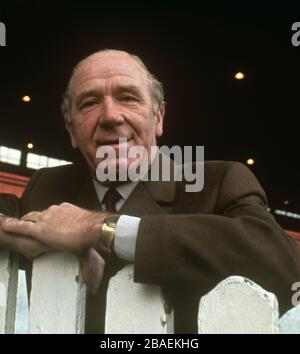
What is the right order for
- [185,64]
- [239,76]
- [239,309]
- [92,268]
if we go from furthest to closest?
[239,76]
[185,64]
[92,268]
[239,309]

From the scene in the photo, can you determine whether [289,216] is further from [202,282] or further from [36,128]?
[202,282]

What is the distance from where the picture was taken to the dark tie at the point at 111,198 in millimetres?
1306

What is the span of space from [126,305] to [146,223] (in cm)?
14

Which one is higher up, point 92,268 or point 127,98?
point 127,98

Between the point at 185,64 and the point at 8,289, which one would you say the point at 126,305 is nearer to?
the point at 8,289

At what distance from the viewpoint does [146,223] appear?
37.4 inches

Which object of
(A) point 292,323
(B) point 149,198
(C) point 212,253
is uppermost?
(B) point 149,198

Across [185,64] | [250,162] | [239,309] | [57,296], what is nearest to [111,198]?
[57,296]

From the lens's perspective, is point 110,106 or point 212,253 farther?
point 110,106

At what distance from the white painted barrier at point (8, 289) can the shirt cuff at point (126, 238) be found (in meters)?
0.18

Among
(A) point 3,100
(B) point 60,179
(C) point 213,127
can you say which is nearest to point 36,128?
(A) point 3,100

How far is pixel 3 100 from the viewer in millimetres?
6746
